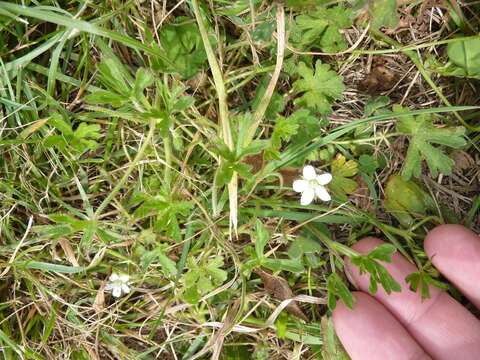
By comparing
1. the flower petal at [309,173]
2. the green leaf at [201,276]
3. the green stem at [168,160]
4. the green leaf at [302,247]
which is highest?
the green stem at [168,160]

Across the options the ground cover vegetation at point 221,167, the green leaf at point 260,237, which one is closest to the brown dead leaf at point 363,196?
the ground cover vegetation at point 221,167

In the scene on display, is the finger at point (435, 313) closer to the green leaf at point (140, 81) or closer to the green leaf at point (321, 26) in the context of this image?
the green leaf at point (321, 26)

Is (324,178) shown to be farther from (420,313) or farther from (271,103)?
(420,313)

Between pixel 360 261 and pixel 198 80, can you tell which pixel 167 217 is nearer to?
pixel 198 80

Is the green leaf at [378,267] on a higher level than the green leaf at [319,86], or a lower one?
lower

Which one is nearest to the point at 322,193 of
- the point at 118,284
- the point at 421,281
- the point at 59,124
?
the point at 421,281

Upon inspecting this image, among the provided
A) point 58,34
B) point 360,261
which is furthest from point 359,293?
point 58,34
